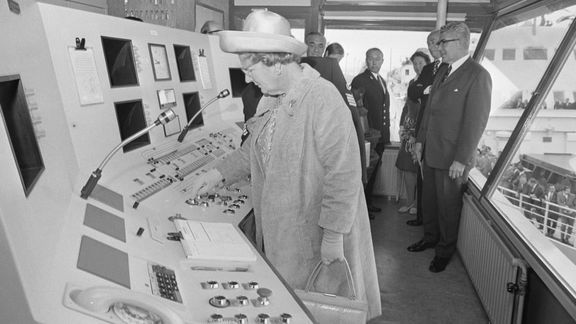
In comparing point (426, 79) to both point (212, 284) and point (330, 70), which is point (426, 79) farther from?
point (212, 284)

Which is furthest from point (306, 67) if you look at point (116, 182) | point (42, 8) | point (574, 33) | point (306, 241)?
point (574, 33)

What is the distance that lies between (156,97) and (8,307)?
1752 mm

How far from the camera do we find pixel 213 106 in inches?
133

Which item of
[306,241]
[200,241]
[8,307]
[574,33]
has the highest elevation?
[574,33]

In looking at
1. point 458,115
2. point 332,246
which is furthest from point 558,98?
point 332,246

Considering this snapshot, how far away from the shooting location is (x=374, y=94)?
15.6 feet

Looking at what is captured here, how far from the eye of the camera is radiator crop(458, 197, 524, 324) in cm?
233

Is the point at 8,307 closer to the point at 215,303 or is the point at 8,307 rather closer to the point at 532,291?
the point at 215,303

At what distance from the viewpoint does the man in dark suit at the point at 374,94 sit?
479 cm

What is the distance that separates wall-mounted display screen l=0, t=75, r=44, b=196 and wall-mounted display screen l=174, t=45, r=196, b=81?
Answer: 1.70 meters

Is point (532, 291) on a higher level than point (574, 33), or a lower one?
lower

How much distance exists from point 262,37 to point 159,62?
1.19m

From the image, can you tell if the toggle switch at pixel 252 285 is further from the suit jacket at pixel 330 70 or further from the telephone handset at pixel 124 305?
the suit jacket at pixel 330 70

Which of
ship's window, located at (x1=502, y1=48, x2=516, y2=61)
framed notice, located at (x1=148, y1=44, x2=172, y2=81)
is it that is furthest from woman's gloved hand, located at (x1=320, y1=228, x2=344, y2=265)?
ship's window, located at (x1=502, y1=48, x2=516, y2=61)
